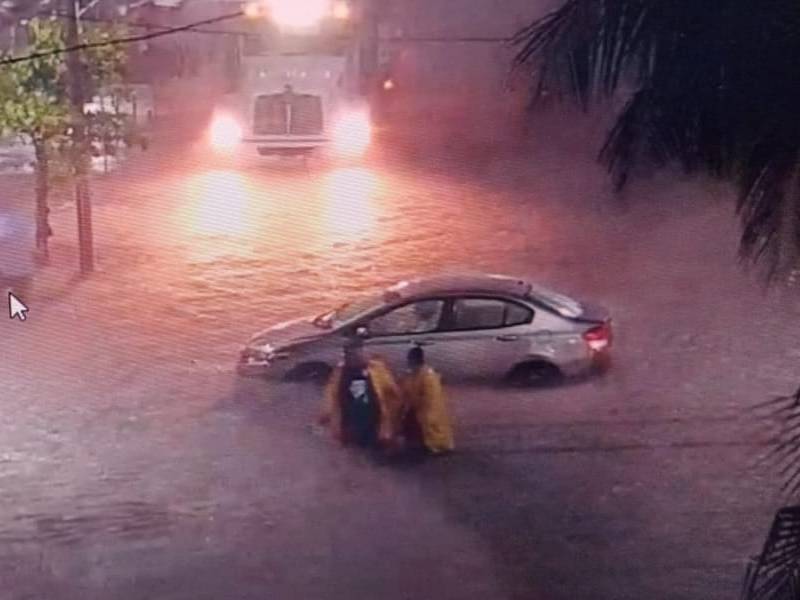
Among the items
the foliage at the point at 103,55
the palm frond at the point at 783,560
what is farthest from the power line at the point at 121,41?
the palm frond at the point at 783,560

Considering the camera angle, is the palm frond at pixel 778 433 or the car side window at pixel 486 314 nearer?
the palm frond at pixel 778 433

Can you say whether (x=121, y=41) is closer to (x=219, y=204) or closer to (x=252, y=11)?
(x=252, y=11)

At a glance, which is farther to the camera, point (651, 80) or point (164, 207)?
point (164, 207)

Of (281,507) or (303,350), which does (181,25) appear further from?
(281,507)

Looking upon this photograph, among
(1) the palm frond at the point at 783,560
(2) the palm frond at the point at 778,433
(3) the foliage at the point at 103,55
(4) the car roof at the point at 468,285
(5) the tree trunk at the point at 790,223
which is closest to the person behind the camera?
(1) the palm frond at the point at 783,560

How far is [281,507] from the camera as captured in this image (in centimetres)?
306

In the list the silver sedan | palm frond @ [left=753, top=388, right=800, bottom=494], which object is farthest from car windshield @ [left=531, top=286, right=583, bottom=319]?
palm frond @ [left=753, top=388, right=800, bottom=494]

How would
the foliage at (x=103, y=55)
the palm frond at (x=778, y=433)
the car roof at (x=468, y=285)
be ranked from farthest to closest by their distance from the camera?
1. the car roof at (x=468, y=285)
2. the foliage at (x=103, y=55)
3. the palm frond at (x=778, y=433)

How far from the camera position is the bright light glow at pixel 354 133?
3.16 meters

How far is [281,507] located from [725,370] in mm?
975

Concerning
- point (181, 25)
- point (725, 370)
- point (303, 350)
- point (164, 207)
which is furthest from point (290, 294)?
point (725, 370)

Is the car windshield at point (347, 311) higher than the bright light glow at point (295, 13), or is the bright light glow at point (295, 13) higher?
the bright light glow at point (295, 13)

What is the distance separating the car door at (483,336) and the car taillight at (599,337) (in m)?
0.12

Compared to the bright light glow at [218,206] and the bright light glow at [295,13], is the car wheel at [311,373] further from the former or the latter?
the bright light glow at [295,13]
